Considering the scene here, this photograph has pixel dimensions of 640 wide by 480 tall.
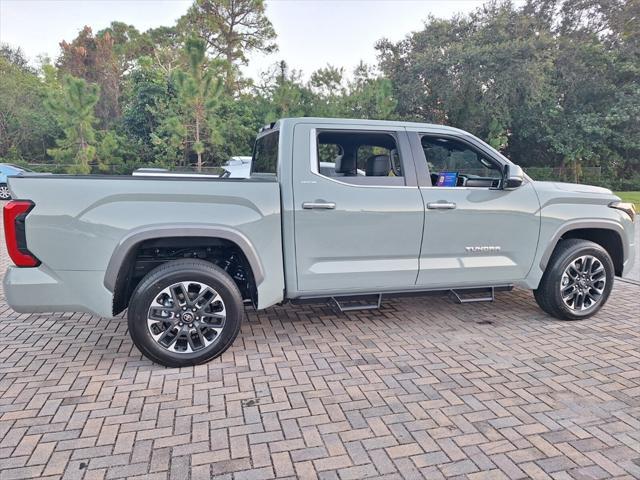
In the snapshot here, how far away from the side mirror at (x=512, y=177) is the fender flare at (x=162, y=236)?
2.37m

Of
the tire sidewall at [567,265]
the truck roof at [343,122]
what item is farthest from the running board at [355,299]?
the tire sidewall at [567,265]

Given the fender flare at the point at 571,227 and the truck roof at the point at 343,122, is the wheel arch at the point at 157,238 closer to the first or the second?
the truck roof at the point at 343,122

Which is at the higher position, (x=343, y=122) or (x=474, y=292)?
(x=343, y=122)

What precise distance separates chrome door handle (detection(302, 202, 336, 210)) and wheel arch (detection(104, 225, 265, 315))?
54 centimetres

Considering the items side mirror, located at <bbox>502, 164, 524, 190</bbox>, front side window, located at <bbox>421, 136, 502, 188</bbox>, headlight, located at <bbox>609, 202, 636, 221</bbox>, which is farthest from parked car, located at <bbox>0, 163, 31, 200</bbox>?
headlight, located at <bbox>609, 202, 636, 221</bbox>

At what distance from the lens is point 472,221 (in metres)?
4.06

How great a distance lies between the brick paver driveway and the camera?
2.38m

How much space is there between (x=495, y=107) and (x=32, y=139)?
1002 inches

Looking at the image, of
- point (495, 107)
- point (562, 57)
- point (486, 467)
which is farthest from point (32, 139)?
point (486, 467)

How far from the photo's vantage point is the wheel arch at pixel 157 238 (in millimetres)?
3232

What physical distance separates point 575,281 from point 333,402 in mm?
2964

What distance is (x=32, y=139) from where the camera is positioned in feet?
86.6

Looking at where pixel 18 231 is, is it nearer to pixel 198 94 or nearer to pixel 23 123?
pixel 198 94

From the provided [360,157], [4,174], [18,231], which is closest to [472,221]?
[360,157]
